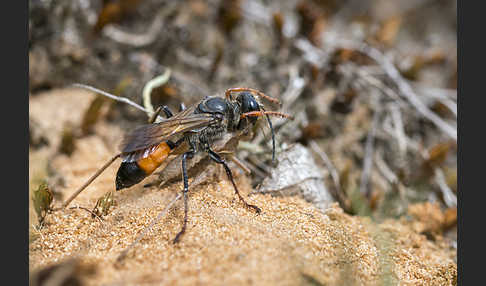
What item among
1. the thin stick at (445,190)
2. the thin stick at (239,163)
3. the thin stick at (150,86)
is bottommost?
the thin stick at (445,190)

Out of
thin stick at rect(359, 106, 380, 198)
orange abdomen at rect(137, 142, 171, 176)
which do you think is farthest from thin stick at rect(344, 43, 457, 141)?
orange abdomen at rect(137, 142, 171, 176)

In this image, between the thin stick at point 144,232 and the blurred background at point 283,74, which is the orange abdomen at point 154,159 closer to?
the thin stick at point 144,232

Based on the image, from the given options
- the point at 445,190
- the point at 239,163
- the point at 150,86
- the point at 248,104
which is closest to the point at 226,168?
the point at 239,163

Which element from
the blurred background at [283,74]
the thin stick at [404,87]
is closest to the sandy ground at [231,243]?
the blurred background at [283,74]

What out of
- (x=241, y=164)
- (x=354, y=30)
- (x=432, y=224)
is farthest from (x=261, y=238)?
(x=354, y=30)

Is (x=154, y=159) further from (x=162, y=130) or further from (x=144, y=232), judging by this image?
(x=144, y=232)

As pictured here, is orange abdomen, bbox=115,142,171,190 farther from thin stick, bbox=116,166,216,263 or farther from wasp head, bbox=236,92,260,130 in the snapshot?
wasp head, bbox=236,92,260,130
